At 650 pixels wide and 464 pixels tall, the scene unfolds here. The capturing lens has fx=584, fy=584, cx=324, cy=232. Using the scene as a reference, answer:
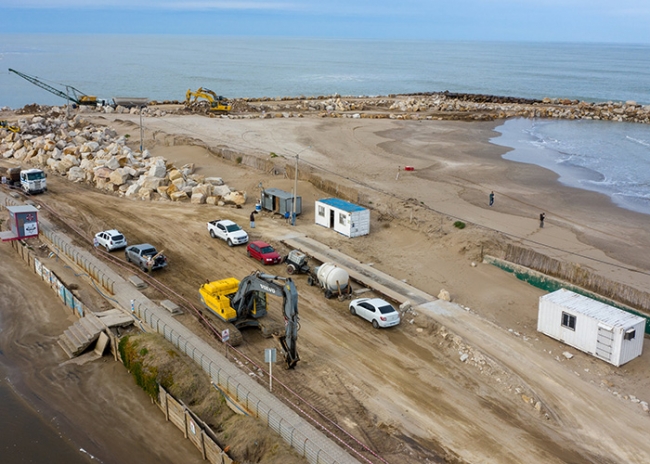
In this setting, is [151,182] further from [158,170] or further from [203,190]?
[203,190]

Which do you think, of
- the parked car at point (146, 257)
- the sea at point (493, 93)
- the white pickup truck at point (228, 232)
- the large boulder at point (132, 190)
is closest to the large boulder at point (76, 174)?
the large boulder at point (132, 190)

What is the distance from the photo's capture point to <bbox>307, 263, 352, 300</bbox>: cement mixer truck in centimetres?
2867

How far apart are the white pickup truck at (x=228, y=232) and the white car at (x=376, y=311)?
1096 cm

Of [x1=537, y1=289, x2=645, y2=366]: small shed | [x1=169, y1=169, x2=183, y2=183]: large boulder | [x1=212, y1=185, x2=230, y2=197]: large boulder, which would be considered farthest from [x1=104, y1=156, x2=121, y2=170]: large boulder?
[x1=537, y1=289, x2=645, y2=366]: small shed

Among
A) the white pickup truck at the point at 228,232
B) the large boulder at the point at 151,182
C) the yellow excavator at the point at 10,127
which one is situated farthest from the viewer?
the yellow excavator at the point at 10,127

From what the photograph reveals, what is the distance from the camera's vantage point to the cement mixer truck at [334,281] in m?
28.7

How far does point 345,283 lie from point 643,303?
14.0 meters

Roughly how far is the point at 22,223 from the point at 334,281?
19731 mm

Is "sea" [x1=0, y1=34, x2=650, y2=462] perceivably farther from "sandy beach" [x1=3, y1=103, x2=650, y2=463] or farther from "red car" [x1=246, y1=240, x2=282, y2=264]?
"red car" [x1=246, y1=240, x2=282, y2=264]

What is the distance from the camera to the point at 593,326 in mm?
23984

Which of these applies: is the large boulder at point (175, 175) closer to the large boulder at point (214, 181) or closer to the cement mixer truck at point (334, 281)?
the large boulder at point (214, 181)

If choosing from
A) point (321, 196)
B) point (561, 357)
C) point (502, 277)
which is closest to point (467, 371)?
point (561, 357)

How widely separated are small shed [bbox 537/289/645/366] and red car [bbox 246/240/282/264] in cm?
1450

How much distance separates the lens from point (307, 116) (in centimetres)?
9088
